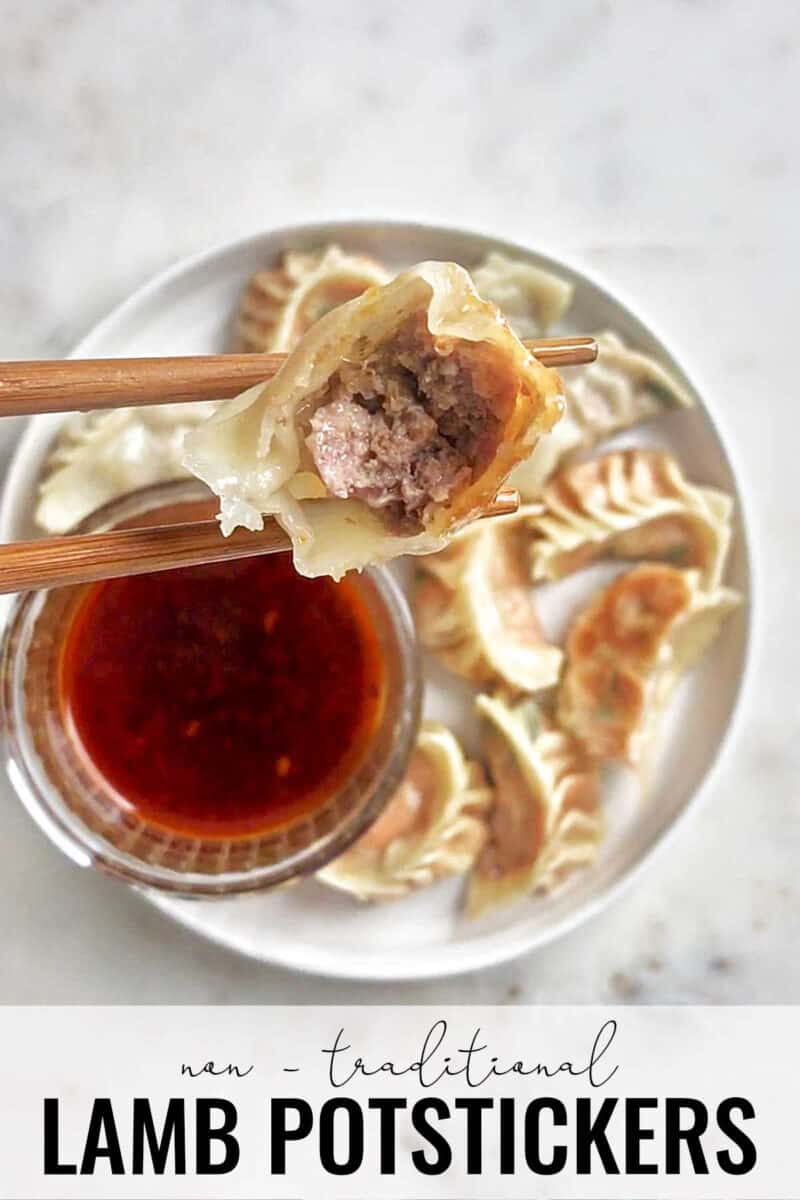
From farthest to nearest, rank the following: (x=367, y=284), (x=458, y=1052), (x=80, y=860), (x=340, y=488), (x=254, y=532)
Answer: (x=458, y=1052) < (x=367, y=284) < (x=80, y=860) < (x=254, y=532) < (x=340, y=488)

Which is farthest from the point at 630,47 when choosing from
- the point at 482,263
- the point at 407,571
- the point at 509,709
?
the point at 509,709

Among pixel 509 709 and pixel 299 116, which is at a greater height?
pixel 299 116

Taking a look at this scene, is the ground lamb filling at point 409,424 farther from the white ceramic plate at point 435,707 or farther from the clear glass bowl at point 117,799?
the white ceramic plate at point 435,707

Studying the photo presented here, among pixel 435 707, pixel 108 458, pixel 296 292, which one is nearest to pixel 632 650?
pixel 435 707

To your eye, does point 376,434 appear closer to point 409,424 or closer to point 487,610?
point 409,424

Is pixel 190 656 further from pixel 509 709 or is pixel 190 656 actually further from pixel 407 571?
pixel 509 709

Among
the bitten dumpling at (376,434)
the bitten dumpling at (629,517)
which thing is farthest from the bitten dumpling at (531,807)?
the bitten dumpling at (376,434)
